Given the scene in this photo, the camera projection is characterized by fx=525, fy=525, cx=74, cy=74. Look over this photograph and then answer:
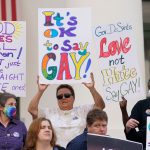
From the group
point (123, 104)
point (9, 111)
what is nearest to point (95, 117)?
point (9, 111)

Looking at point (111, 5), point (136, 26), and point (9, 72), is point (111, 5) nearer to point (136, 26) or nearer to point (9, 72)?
point (136, 26)

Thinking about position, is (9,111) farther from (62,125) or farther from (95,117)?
(95,117)

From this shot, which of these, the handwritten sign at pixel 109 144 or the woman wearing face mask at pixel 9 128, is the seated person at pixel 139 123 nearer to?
the woman wearing face mask at pixel 9 128

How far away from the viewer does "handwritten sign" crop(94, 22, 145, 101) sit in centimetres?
548

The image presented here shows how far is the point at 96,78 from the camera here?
21.7 ft

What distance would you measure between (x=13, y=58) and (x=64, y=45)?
2.37ft

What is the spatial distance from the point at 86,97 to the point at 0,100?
2137mm

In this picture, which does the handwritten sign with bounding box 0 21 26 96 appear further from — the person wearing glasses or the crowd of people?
the person wearing glasses

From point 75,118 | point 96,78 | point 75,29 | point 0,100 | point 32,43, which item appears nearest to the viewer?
point 0,100

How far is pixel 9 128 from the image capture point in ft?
15.5

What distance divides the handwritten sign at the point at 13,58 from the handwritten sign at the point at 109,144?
9.68 ft

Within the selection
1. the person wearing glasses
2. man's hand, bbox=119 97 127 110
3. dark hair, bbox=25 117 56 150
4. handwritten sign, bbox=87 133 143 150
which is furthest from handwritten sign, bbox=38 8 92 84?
handwritten sign, bbox=87 133 143 150

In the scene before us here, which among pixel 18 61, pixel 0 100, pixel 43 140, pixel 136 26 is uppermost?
pixel 136 26

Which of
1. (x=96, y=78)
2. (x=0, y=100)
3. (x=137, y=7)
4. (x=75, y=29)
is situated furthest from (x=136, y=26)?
(x=0, y=100)
